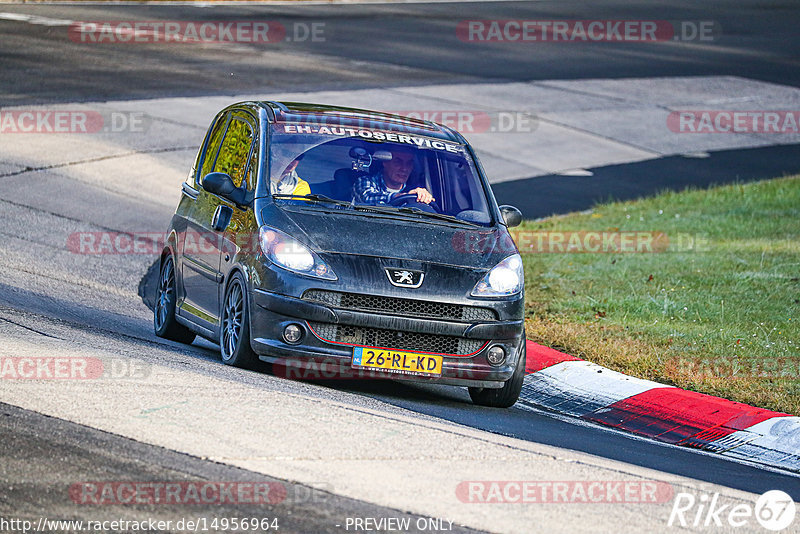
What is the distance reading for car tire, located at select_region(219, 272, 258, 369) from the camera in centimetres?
859

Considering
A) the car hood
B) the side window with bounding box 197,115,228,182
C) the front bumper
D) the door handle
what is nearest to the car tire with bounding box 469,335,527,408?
the front bumper

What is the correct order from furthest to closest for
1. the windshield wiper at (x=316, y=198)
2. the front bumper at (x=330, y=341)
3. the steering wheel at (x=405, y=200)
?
the steering wheel at (x=405, y=200) < the windshield wiper at (x=316, y=198) < the front bumper at (x=330, y=341)

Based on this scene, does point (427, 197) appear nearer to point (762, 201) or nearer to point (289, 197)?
point (289, 197)

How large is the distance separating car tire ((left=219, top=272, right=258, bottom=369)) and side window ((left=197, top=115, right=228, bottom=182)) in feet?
5.44

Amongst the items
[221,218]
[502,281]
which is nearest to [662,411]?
[502,281]

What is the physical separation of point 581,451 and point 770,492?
1094 mm

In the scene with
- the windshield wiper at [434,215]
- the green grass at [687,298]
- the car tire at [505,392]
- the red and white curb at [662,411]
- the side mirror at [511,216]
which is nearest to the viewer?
the red and white curb at [662,411]

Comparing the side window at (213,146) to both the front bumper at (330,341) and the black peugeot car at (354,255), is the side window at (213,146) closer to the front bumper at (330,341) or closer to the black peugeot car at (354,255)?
the black peugeot car at (354,255)

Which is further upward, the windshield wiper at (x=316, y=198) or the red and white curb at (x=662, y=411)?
the windshield wiper at (x=316, y=198)

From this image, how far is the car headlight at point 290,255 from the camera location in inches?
328

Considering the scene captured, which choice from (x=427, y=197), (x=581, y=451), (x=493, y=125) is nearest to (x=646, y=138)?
(x=493, y=125)

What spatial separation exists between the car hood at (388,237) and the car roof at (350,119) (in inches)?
41.9

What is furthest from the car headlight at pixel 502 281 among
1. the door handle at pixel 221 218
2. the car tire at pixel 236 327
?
the door handle at pixel 221 218

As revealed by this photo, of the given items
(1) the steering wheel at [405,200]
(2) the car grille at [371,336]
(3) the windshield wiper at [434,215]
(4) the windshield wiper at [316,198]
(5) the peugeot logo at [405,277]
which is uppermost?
(4) the windshield wiper at [316,198]
